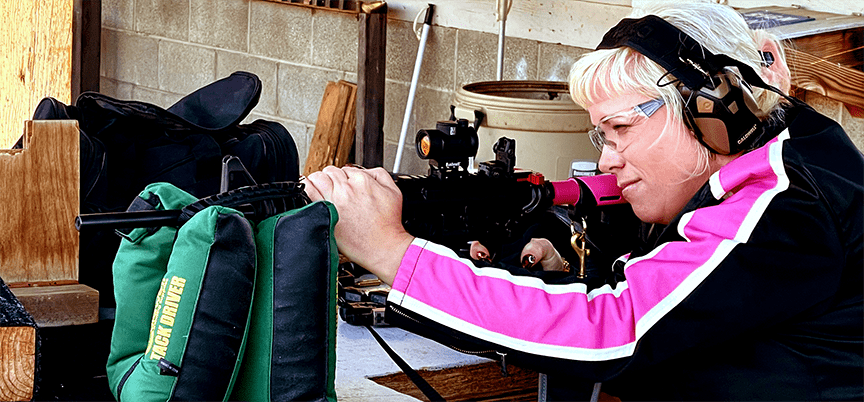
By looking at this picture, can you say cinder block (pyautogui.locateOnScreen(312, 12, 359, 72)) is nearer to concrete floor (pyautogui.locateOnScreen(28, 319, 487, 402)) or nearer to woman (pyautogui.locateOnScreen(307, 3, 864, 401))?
concrete floor (pyautogui.locateOnScreen(28, 319, 487, 402))

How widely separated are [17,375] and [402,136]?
11.9 ft

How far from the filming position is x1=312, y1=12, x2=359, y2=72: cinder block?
528 cm

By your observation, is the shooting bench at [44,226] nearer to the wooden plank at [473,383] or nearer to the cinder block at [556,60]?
the wooden plank at [473,383]

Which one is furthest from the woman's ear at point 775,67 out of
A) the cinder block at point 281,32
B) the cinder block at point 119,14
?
the cinder block at point 119,14

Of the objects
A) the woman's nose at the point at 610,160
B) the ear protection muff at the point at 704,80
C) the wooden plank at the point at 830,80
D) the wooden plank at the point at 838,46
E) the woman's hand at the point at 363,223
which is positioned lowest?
the woman's hand at the point at 363,223

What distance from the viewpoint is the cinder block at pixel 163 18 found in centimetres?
633

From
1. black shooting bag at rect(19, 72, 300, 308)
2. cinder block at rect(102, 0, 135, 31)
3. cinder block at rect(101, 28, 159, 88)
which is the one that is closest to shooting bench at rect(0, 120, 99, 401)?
black shooting bag at rect(19, 72, 300, 308)

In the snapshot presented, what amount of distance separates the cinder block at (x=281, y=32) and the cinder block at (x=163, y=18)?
69cm

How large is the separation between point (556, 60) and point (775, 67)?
2775 mm

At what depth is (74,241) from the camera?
2016 millimetres

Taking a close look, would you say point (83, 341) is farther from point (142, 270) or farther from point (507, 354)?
point (507, 354)

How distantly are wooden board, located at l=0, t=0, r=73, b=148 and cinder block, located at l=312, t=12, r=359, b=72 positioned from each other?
6.80 feet

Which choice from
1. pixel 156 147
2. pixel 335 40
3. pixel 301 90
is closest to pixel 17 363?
pixel 156 147

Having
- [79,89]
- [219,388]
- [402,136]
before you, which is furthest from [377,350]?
[79,89]
